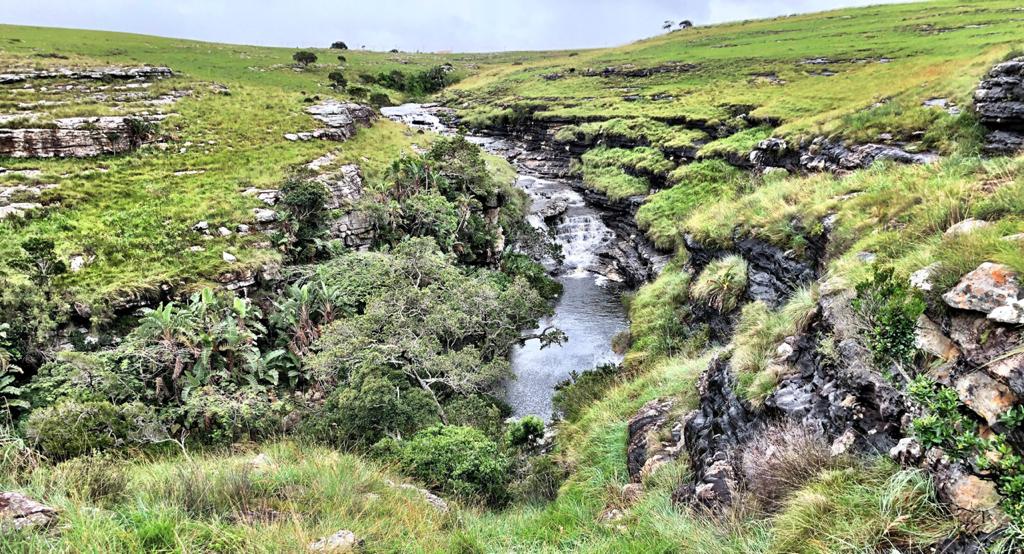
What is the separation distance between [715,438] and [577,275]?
87.5ft

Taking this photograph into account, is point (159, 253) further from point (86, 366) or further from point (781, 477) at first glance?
point (781, 477)

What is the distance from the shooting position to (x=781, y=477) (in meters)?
5.55

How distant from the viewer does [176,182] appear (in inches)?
1073

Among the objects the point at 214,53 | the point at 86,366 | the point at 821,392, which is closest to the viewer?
the point at 821,392

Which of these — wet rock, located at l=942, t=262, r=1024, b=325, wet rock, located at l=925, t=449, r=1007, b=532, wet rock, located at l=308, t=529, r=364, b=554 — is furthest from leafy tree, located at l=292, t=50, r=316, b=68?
wet rock, located at l=925, t=449, r=1007, b=532

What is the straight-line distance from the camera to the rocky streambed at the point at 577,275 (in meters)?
23.6

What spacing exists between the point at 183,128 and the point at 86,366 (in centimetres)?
2809

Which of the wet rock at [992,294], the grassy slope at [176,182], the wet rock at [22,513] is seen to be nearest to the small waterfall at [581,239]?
the grassy slope at [176,182]

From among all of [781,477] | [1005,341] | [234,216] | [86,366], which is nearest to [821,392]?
[781,477]

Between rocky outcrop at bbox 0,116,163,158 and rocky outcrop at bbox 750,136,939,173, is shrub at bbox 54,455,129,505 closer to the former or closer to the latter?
rocky outcrop at bbox 750,136,939,173

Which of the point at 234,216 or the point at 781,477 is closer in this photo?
the point at 781,477

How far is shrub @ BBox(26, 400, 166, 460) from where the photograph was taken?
1046 centimetres

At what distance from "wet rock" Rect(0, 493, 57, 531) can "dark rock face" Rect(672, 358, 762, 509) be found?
6866 millimetres

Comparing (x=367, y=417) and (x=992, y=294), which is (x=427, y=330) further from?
(x=992, y=294)
